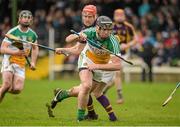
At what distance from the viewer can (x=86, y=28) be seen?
14766 mm

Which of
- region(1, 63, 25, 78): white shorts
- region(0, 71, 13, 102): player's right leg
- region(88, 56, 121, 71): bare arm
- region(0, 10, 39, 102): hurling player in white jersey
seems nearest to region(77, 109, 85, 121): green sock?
region(88, 56, 121, 71): bare arm

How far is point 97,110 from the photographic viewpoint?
17078mm

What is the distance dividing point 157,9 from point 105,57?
61.3 ft

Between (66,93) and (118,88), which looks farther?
(118,88)

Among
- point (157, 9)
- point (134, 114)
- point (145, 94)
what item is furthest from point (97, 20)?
point (157, 9)

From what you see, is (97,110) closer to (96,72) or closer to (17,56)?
(17,56)

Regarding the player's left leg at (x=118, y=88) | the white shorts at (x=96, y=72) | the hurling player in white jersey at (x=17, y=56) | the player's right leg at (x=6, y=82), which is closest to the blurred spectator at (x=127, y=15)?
the player's left leg at (x=118, y=88)

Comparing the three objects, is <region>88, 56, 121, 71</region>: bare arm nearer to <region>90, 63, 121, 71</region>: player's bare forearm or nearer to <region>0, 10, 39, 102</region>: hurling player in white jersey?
<region>90, 63, 121, 71</region>: player's bare forearm

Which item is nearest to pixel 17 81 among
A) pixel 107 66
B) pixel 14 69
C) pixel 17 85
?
pixel 17 85

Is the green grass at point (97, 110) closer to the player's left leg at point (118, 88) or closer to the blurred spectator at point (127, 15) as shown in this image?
the player's left leg at point (118, 88)

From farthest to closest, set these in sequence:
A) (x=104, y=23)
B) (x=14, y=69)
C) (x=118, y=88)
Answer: (x=118, y=88), (x=14, y=69), (x=104, y=23)

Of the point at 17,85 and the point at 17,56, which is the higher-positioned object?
the point at 17,56

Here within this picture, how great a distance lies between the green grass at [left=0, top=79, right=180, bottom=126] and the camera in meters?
14.0

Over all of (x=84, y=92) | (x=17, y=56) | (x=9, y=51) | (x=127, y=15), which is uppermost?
(x=127, y=15)
